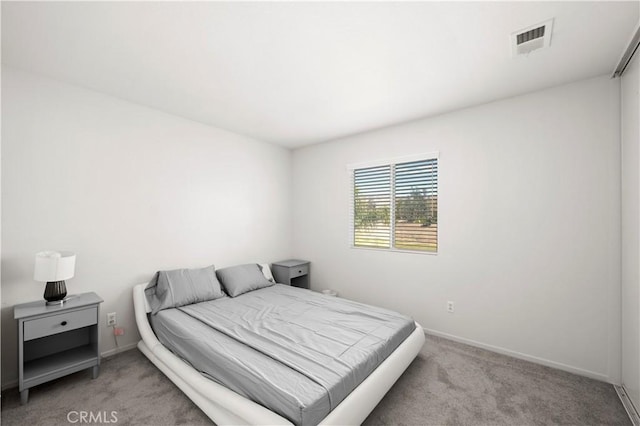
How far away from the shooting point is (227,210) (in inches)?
145

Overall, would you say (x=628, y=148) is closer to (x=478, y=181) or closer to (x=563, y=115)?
(x=563, y=115)

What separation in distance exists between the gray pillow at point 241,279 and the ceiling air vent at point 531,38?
3427mm

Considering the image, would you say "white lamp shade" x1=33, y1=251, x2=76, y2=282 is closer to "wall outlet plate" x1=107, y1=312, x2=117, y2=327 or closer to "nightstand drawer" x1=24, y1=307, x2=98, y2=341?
"nightstand drawer" x1=24, y1=307, x2=98, y2=341

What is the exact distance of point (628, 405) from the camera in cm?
190

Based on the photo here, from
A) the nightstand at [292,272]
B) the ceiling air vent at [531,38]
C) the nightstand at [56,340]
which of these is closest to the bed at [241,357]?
the nightstand at [56,340]

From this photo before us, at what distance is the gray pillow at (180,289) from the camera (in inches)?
107

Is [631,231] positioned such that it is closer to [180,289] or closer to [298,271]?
[298,271]

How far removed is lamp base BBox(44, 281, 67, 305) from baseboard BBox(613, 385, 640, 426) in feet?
14.1

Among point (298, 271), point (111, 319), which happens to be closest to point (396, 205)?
point (298, 271)

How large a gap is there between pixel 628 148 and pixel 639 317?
A: 125 cm

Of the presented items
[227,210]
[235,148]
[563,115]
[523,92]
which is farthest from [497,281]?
[235,148]

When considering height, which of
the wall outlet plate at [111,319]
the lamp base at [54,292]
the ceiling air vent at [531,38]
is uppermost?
the ceiling air vent at [531,38]

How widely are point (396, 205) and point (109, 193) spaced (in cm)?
327

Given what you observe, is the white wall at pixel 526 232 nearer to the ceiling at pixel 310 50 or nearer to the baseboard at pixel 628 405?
the baseboard at pixel 628 405
